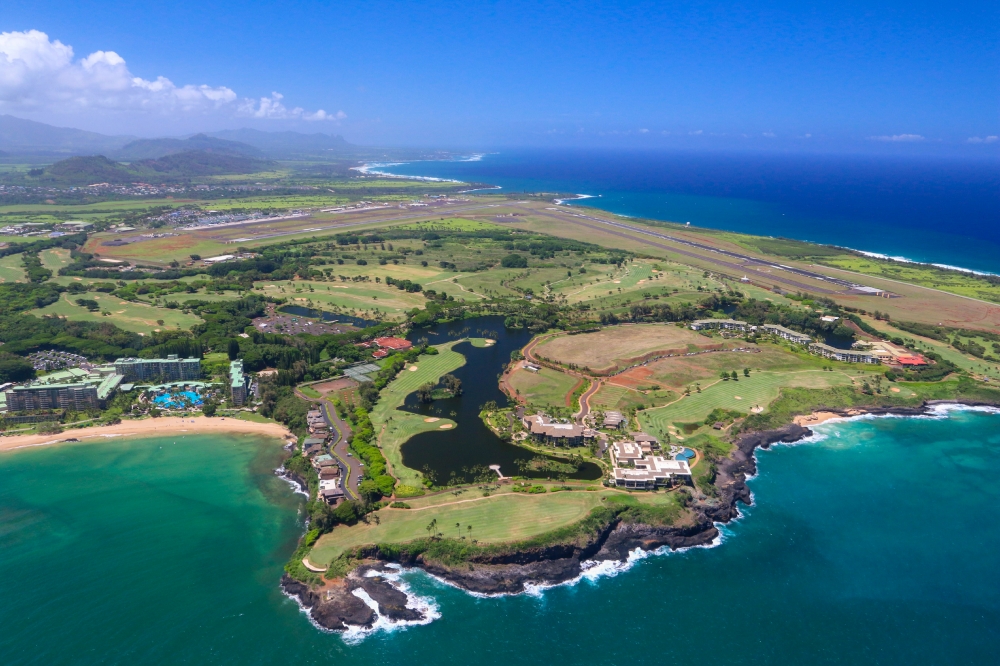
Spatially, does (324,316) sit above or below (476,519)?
above

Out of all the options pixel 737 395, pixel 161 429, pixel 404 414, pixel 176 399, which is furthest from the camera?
pixel 737 395

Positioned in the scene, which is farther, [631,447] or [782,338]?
[782,338]

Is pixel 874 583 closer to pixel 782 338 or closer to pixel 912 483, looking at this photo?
pixel 912 483

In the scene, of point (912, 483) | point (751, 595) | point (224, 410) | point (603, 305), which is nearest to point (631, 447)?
point (751, 595)

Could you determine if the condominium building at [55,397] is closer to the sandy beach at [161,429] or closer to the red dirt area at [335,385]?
the sandy beach at [161,429]

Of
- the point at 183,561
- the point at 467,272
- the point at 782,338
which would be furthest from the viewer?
the point at 467,272

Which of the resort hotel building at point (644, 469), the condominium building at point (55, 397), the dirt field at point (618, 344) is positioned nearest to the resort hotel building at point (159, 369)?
the condominium building at point (55, 397)

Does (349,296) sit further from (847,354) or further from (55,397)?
(847,354)

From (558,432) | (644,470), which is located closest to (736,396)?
(644,470)
